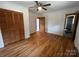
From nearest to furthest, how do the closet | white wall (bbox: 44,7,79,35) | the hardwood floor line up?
the hardwood floor
the closet
white wall (bbox: 44,7,79,35)

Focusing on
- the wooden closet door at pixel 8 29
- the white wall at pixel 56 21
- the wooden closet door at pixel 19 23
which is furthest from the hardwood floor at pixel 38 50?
the white wall at pixel 56 21

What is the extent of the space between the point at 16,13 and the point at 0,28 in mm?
1091

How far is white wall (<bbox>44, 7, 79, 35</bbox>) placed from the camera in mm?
3995

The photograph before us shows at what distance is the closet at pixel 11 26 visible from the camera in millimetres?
2393

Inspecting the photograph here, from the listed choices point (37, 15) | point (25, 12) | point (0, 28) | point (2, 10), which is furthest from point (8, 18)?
point (37, 15)

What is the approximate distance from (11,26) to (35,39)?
1583 millimetres

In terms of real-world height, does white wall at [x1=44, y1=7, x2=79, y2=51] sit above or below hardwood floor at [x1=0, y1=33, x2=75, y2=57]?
above

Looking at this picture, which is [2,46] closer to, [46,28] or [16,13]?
[16,13]

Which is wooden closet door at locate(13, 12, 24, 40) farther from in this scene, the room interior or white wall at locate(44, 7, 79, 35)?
white wall at locate(44, 7, 79, 35)

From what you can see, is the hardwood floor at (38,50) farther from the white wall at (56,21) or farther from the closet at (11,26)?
the white wall at (56,21)

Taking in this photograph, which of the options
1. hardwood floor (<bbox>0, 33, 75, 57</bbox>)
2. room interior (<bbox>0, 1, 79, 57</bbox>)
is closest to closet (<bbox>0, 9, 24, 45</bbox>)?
room interior (<bbox>0, 1, 79, 57</bbox>)

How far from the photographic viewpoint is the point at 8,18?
2.55m

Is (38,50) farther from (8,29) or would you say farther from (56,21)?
(56,21)

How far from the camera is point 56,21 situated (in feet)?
14.9
